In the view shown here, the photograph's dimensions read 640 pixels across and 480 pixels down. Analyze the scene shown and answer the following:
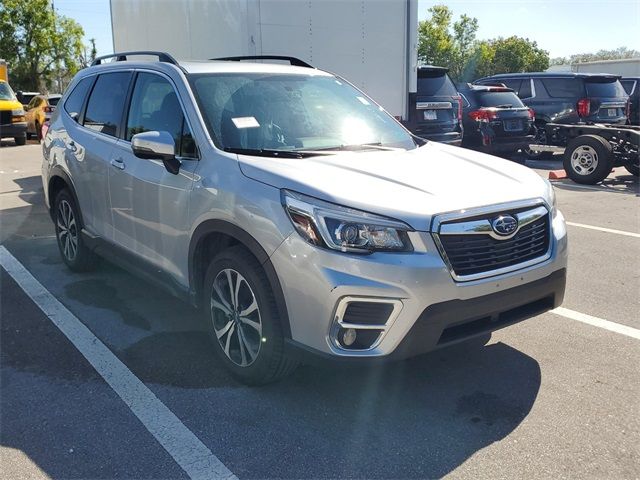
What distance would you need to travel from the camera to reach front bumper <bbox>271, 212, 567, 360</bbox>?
2.83 m

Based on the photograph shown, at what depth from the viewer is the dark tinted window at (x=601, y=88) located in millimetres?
13992

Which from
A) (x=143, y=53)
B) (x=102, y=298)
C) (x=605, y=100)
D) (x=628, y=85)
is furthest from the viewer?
(x=628, y=85)

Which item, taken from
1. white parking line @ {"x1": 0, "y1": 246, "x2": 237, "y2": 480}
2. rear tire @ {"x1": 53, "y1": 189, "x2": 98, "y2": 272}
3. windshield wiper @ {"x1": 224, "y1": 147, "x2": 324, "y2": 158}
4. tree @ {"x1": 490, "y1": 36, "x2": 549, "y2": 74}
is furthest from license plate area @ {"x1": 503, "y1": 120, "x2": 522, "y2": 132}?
tree @ {"x1": 490, "y1": 36, "x2": 549, "y2": 74}

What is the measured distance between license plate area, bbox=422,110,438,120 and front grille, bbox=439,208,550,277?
21.8 ft

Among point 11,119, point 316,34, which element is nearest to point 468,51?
point 11,119

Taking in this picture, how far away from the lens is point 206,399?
133 inches

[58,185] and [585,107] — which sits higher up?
[585,107]

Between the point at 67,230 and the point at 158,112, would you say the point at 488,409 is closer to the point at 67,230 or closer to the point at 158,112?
the point at 158,112

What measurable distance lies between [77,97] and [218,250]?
281 centimetres

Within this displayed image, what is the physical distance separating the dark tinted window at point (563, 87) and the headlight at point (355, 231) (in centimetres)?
1286

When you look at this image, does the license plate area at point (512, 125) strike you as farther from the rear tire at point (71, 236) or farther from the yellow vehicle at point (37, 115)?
the yellow vehicle at point (37, 115)

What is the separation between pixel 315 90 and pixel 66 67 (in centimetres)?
4911

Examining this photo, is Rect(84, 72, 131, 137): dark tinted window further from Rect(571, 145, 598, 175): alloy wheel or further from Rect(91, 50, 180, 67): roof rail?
Rect(571, 145, 598, 175): alloy wheel

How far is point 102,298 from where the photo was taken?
197 inches
